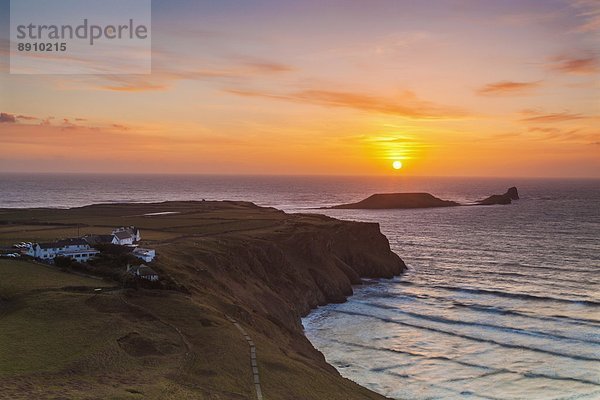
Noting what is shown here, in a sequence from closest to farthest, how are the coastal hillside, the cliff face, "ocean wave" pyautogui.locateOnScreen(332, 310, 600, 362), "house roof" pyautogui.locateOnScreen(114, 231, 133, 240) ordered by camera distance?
the coastal hillside, "ocean wave" pyautogui.locateOnScreen(332, 310, 600, 362), the cliff face, "house roof" pyautogui.locateOnScreen(114, 231, 133, 240)

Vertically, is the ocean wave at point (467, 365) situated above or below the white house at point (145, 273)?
below

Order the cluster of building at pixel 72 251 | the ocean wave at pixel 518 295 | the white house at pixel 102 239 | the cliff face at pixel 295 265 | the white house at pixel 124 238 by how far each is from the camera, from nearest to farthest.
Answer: the cluster of building at pixel 72 251 < the cliff face at pixel 295 265 < the white house at pixel 102 239 < the white house at pixel 124 238 < the ocean wave at pixel 518 295

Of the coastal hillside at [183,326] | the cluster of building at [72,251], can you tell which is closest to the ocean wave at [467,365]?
the coastal hillside at [183,326]

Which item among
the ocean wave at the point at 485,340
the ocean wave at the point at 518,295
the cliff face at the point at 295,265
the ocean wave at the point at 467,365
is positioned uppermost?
the cliff face at the point at 295,265

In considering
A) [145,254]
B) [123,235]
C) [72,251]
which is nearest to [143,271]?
[145,254]

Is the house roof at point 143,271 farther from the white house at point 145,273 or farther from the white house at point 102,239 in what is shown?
the white house at point 102,239

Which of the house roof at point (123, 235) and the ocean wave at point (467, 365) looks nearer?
the ocean wave at point (467, 365)

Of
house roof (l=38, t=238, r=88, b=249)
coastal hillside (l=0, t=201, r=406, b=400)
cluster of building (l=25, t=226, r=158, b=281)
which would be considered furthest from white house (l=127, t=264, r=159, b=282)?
house roof (l=38, t=238, r=88, b=249)

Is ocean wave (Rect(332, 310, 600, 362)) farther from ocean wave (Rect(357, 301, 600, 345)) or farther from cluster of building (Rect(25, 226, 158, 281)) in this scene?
cluster of building (Rect(25, 226, 158, 281))
